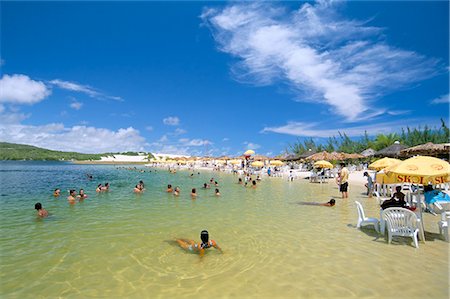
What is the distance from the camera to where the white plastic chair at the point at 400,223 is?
6.29m

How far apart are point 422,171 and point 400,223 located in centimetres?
134

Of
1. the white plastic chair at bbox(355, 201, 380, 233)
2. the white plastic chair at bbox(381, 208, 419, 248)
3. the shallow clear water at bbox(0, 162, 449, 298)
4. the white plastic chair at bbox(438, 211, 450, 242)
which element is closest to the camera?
the shallow clear water at bbox(0, 162, 449, 298)

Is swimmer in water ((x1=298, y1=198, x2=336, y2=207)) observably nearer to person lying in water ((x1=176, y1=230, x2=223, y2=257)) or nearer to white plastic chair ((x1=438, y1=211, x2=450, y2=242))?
white plastic chair ((x1=438, y1=211, x2=450, y2=242))

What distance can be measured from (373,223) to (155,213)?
7.67 meters

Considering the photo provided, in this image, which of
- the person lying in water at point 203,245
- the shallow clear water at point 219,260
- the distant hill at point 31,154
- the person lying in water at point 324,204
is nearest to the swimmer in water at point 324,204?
the person lying in water at point 324,204

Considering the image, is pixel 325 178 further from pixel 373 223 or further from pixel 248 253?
pixel 248 253

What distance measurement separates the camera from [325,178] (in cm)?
2519

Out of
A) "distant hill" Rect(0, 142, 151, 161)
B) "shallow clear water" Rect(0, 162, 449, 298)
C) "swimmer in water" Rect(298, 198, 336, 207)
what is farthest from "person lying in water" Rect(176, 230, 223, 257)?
"distant hill" Rect(0, 142, 151, 161)

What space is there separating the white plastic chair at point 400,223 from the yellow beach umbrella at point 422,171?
31.8 inches

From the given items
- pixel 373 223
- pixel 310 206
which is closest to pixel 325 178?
pixel 310 206

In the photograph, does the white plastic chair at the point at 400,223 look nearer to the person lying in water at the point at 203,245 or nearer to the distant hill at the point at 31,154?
the person lying in water at the point at 203,245

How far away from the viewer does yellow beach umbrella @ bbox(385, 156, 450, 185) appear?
6.14m

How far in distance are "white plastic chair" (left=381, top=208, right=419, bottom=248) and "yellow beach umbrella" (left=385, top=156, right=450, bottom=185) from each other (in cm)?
81

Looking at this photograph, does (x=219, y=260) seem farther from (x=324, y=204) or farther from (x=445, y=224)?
(x=324, y=204)
